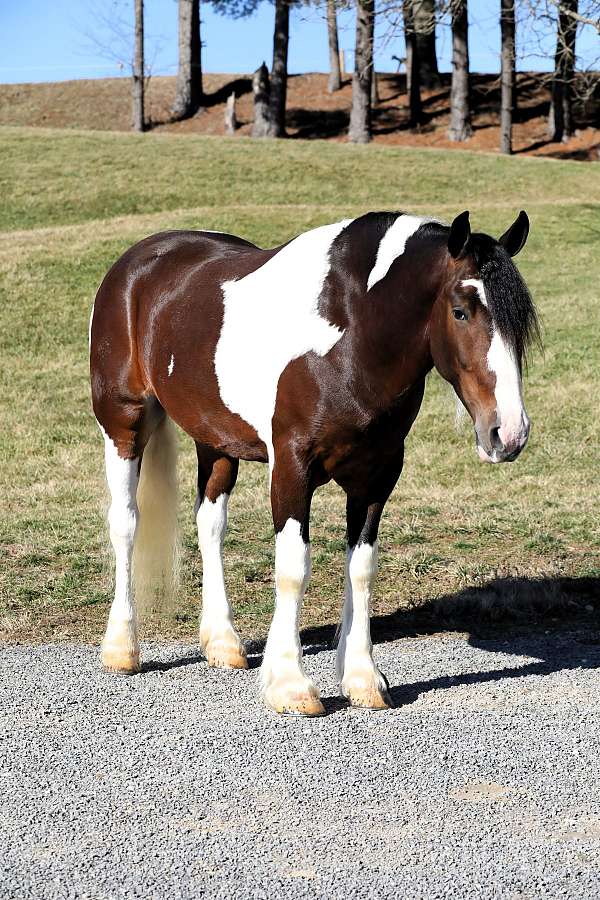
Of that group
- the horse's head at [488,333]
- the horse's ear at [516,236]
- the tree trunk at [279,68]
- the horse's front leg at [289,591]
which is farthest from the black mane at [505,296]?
the tree trunk at [279,68]

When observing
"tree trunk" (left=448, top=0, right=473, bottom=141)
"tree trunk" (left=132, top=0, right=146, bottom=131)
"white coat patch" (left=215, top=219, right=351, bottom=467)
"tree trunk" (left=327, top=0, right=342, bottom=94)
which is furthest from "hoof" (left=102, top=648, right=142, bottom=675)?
"tree trunk" (left=327, top=0, right=342, bottom=94)

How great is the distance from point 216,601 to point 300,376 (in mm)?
1629

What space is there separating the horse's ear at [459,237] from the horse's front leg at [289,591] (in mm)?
1139

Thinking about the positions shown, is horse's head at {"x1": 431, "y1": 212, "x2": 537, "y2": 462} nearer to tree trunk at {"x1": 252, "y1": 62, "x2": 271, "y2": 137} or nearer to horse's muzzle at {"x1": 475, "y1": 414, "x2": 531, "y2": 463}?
horse's muzzle at {"x1": 475, "y1": 414, "x2": 531, "y2": 463}

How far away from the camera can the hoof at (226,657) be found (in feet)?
18.4

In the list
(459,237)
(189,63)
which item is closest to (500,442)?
(459,237)

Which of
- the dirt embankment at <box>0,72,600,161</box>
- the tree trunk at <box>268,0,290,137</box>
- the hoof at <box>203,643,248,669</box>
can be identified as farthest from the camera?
the dirt embankment at <box>0,72,600,161</box>

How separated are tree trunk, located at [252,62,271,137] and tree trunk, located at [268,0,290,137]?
1.11ft

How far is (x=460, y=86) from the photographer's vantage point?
1420 inches

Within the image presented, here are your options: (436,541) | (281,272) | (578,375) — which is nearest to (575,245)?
(578,375)

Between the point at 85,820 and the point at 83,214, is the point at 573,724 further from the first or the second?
the point at 83,214

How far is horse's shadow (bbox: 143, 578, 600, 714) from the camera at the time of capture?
5.62 metres

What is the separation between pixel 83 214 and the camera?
24.4 meters

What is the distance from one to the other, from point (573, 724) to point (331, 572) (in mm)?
2997
